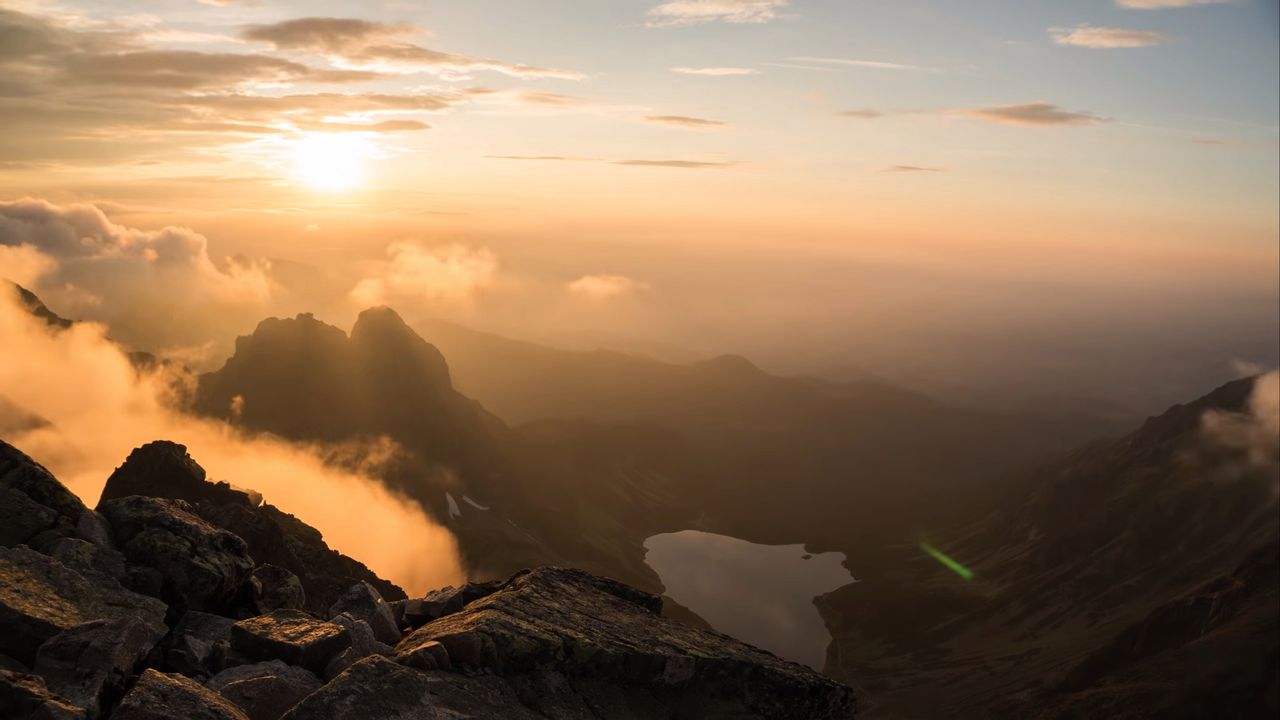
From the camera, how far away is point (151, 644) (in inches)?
977

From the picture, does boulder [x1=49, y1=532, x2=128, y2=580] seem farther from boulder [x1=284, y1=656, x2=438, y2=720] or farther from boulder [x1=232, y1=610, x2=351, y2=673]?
boulder [x1=284, y1=656, x2=438, y2=720]

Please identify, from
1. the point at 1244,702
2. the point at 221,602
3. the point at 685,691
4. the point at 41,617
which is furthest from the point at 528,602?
the point at 1244,702

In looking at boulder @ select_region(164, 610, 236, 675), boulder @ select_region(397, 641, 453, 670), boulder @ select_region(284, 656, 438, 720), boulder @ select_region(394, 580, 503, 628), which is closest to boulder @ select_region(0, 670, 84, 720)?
boulder @ select_region(284, 656, 438, 720)

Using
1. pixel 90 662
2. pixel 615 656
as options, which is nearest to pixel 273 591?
pixel 90 662

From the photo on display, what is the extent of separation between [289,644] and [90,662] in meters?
5.81

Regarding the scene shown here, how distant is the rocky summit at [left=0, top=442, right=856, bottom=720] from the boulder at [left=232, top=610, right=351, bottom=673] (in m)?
0.05

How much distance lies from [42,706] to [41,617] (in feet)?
17.1

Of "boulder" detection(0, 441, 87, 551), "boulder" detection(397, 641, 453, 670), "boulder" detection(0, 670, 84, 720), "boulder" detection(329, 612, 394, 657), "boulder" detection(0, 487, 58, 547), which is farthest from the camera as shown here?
"boulder" detection(0, 441, 87, 551)

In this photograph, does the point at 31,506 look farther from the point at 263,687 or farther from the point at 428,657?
the point at 428,657

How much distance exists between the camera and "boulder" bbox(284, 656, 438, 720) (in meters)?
22.5

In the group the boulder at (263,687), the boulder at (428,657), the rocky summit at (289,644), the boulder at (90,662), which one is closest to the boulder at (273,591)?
the rocky summit at (289,644)

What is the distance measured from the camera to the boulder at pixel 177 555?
3014 centimetres

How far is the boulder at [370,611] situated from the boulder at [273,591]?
3.47 meters

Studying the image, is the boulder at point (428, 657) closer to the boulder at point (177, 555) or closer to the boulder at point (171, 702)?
the boulder at point (171, 702)
